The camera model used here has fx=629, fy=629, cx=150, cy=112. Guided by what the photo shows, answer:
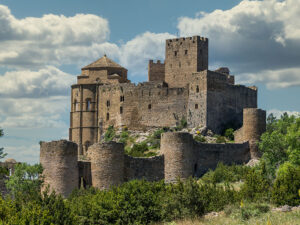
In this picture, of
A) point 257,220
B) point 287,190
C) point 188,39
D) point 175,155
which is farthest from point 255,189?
point 188,39

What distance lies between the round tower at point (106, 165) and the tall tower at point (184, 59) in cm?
2997

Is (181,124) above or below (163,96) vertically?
below

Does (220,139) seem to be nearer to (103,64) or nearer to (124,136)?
(124,136)

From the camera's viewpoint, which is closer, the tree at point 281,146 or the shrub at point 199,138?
the tree at point 281,146

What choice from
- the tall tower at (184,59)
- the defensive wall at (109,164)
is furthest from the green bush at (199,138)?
the defensive wall at (109,164)

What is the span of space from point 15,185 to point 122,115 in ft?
106

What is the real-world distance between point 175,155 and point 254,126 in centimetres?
1275

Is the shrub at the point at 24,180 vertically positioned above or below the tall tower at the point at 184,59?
below

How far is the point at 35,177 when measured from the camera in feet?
130

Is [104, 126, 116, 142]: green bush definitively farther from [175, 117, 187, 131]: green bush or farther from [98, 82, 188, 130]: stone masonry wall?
[175, 117, 187, 131]: green bush

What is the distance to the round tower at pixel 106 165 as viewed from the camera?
41.0 metres

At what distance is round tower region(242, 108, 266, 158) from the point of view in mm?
55531

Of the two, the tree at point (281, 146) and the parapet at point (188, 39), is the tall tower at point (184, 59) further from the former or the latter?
the tree at point (281, 146)

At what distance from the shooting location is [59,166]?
4038 cm
